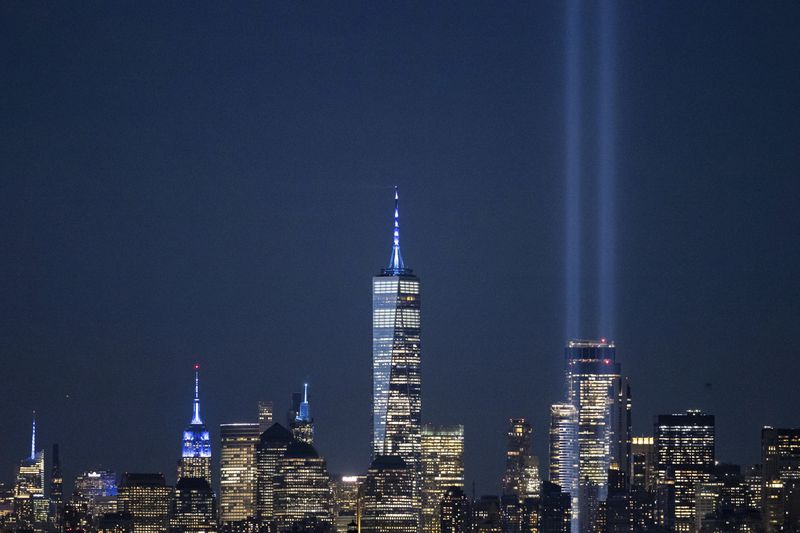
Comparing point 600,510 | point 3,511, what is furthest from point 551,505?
point 3,511

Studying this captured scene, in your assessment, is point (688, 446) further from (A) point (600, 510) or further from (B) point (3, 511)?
(B) point (3, 511)
